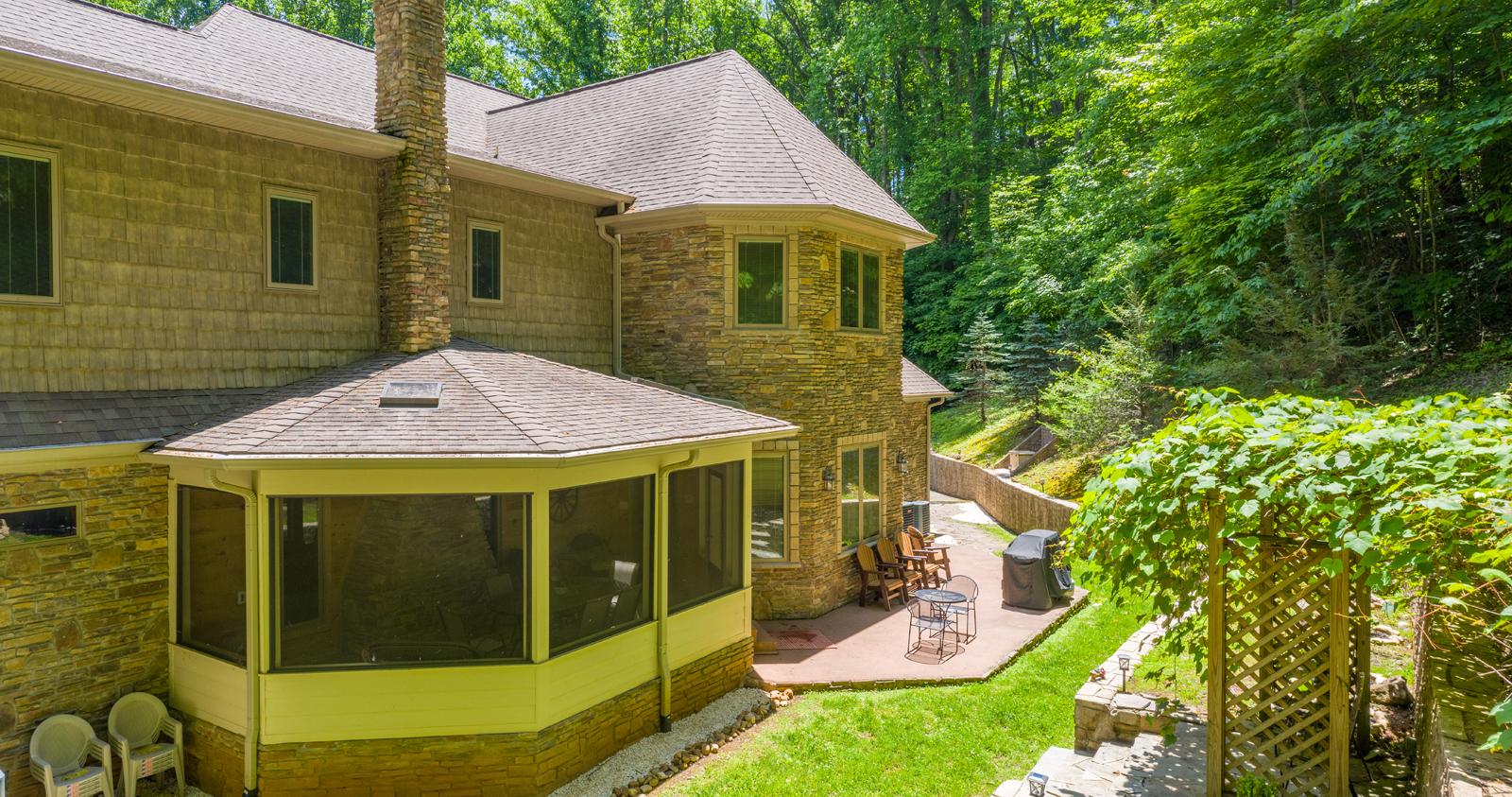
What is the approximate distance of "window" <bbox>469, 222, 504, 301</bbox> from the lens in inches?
390

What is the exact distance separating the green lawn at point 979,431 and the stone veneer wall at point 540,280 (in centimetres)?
1493

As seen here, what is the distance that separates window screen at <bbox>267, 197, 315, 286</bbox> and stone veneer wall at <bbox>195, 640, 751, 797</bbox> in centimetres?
434

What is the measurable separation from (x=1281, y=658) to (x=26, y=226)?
1019cm

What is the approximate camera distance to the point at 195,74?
9.03m

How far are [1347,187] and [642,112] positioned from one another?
11956 mm

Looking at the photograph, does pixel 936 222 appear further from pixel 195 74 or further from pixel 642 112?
pixel 195 74

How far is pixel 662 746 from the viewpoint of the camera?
293 inches

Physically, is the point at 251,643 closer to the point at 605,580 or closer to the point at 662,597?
the point at 605,580

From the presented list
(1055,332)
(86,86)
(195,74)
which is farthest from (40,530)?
(1055,332)

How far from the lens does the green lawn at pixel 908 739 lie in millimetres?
6805

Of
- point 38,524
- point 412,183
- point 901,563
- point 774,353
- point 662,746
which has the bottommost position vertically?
point 662,746

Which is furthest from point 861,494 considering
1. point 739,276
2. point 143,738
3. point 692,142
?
point 143,738

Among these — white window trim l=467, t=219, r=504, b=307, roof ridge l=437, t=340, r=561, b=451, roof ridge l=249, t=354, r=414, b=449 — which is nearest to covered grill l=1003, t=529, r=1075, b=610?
roof ridge l=437, t=340, r=561, b=451

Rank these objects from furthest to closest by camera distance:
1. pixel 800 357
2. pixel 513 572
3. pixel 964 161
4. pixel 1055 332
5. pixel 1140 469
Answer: pixel 964 161
pixel 1055 332
pixel 800 357
pixel 513 572
pixel 1140 469
